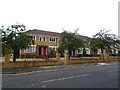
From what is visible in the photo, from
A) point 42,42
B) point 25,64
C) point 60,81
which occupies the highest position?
point 42,42

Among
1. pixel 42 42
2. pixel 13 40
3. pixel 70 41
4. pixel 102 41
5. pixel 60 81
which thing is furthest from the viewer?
pixel 42 42

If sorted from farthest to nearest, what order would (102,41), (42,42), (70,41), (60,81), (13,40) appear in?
(42,42) → (102,41) → (70,41) → (13,40) → (60,81)

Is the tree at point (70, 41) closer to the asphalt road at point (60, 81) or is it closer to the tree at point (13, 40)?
the tree at point (13, 40)

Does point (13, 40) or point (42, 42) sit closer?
point (13, 40)

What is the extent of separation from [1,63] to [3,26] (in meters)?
4.04

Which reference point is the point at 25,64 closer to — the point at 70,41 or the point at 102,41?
the point at 70,41

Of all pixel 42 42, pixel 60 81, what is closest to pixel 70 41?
pixel 60 81

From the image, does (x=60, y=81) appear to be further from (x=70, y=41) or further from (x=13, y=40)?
(x=70, y=41)

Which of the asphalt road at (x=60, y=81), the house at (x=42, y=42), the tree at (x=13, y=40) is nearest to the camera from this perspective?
the asphalt road at (x=60, y=81)

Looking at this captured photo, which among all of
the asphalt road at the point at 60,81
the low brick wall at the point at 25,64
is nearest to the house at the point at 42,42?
the low brick wall at the point at 25,64

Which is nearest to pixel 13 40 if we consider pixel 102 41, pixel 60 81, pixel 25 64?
pixel 25 64

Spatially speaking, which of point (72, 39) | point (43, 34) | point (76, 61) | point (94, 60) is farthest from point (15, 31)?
point (43, 34)

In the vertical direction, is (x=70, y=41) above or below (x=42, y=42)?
below

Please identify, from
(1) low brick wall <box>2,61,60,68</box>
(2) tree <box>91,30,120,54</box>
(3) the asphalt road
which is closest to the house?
(2) tree <box>91,30,120,54</box>
